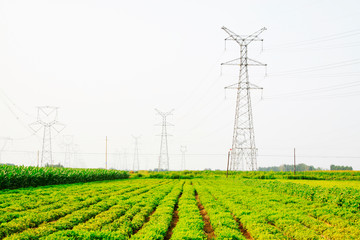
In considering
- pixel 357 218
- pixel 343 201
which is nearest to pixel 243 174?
pixel 343 201

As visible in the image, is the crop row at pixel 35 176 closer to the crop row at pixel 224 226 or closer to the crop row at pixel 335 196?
the crop row at pixel 224 226

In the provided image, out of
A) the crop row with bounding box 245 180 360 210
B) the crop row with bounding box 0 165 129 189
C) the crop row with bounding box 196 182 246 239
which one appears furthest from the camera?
the crop row with bounding box 0 165 129 189

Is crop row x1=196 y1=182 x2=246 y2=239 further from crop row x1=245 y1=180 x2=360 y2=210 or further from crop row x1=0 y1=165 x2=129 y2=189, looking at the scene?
crop row x1=0 y1=165 x2=129 y2=189

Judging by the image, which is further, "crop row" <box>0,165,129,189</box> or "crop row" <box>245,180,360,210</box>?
"crop row" <box>0,165,129,189</box>

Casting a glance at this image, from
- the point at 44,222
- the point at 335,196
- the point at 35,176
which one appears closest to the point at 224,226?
the point at 44,222

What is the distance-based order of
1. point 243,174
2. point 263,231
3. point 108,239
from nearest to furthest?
point 108,239 → point 263,231 → point 243,174

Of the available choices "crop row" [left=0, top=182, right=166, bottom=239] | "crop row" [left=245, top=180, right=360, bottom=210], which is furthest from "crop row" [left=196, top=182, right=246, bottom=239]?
"crop row" [left=245, top=180, right=360, bottom=210]

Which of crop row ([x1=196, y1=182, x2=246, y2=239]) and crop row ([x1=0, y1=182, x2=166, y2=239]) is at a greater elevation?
crop row ([x1=0, y1=182, x2=166, y2=239])

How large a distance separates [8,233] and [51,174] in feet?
114

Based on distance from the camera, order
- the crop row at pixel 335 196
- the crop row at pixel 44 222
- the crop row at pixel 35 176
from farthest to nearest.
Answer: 1. the crop row at pixel 35 176
2. the crop row at pixel 335 196
3. the crop row at pixel 44 222

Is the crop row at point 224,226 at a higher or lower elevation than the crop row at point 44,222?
lower

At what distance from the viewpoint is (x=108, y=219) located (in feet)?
48.6

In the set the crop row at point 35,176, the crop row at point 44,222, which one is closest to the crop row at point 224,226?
the crop row at point 44,222

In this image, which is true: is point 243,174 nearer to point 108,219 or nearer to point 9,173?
point 9,173
